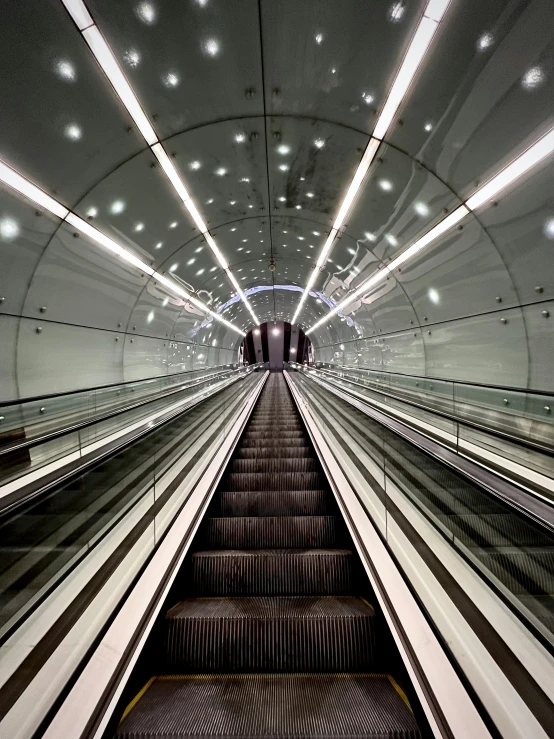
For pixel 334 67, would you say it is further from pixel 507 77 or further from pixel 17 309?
pixel 17 309

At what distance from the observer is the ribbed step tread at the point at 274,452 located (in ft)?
19.6

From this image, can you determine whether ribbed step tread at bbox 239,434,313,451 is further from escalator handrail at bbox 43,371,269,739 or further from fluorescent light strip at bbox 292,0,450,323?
fluorescent light strip at bbox 292,0,450,323

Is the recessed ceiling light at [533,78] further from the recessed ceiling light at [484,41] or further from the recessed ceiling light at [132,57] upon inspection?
the recessed ceiling light at [132,57]

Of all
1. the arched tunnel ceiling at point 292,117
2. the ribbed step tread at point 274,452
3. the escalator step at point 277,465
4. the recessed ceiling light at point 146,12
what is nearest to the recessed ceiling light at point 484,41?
the arched tunnel ceiling at point 292,117

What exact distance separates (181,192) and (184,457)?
409 cm

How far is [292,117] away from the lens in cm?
468

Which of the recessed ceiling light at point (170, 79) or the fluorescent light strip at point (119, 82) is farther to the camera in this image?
the recessed ceiling light at point (170, 79)

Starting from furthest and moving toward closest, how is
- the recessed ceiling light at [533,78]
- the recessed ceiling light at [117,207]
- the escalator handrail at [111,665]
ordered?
the recessed ceiling light at [117,207] → the recessed ceiling light at [533,78] → the escalator handrail at [111,665]

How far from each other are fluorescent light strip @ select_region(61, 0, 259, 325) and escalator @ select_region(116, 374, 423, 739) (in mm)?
4457

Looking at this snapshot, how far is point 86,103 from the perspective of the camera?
12.4 feet

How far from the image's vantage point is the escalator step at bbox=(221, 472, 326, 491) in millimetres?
4715

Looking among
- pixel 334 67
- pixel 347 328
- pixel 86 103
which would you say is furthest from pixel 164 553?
pixel 347 328

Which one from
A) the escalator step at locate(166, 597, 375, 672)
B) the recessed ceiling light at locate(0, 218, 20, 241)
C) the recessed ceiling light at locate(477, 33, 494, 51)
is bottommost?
the escalator step at locate(166, 597, 375, 672)

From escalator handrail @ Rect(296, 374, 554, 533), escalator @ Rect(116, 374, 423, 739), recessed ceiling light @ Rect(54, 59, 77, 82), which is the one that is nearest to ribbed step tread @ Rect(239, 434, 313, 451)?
escalator @ Rect(116, 374, 423, 739)
